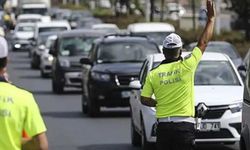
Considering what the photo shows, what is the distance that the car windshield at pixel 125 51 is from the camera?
22.4m

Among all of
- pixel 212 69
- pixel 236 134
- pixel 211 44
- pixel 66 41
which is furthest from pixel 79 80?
pixel 236 134

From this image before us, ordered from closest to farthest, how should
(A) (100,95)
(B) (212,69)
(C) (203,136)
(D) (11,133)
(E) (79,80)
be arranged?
(D) (11,133) → (C) (203,136) → (B) (212,69) → (A) (100,95) → (E) (79,80)

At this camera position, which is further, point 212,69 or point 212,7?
point 212,69

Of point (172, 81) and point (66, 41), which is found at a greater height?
point (172, 81)

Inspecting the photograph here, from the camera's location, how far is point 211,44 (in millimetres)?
29391

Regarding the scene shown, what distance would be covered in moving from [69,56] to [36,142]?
75.3ft

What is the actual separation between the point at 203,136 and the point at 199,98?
0.53m

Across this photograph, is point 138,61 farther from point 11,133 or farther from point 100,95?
point 11,133

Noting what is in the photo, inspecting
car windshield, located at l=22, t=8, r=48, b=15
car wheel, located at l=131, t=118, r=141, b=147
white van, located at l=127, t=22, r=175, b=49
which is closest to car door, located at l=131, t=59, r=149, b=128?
car wheel, located at l=131, t=118, r=141, b=147

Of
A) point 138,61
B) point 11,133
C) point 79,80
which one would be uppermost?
point 11,133

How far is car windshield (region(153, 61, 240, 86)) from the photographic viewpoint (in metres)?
15.9

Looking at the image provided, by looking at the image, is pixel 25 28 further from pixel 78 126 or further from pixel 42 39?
pixel 78 126

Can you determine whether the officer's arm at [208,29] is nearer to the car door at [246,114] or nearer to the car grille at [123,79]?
the car door at [246,114]

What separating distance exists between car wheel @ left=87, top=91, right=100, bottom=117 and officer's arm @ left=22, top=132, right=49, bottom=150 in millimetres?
15052
